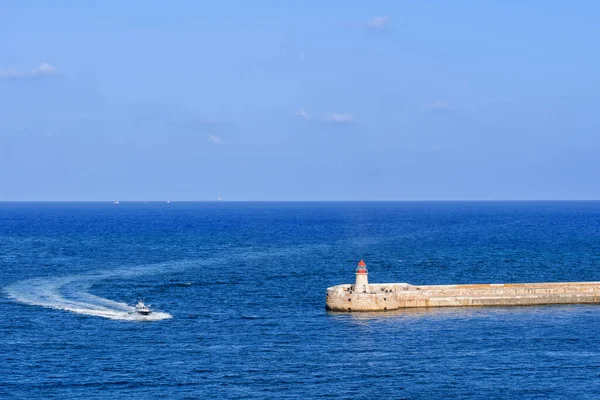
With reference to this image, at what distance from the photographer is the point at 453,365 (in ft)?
212

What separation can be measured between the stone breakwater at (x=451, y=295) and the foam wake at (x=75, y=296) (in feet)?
62.1

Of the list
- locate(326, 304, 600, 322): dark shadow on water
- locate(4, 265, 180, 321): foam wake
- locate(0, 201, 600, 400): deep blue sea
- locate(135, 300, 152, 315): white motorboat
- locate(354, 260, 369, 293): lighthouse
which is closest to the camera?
locate(0, 201, 600, 400): deep blue sea

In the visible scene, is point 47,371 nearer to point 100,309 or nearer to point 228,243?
point 100,309

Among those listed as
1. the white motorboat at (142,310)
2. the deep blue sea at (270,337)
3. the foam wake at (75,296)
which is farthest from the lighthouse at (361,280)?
the white motorboat at (142,310)

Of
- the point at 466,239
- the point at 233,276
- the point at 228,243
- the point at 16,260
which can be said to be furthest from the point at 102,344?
the point at 466,239

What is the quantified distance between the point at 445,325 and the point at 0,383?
4001 centimetres

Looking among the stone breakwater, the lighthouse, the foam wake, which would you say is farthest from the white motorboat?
the lighthouse

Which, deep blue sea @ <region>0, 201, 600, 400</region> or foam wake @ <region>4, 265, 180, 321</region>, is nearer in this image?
deep blue sea @ <region>0, 201, 600, 400</region>

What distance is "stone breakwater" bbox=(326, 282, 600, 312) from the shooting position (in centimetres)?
8738

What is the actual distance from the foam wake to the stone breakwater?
18.9m

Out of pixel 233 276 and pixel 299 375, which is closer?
pixel 299 375

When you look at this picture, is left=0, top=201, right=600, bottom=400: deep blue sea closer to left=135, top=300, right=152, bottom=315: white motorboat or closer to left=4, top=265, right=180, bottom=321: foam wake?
left=4, top=265, right=180, bottom=321: foam wake

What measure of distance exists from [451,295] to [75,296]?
4229 centimetres

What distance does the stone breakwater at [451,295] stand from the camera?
8738cm
